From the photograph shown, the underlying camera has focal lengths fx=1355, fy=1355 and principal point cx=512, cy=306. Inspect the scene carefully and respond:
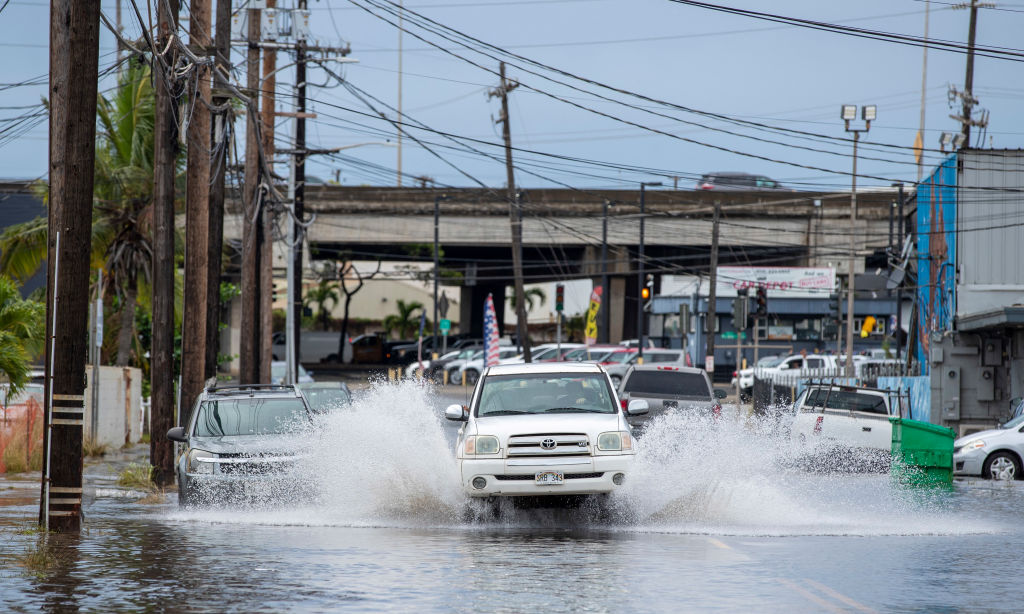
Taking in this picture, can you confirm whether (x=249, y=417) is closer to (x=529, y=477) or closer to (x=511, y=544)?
(x=529, y=477)

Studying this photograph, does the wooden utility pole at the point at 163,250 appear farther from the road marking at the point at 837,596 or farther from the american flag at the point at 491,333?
the american flag at the point at 491,333

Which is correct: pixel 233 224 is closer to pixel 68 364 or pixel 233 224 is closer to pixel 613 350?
pixel 613 350

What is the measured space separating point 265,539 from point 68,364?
2.62 meters

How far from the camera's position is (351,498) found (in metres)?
16.4

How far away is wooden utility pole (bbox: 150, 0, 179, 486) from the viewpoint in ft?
63.4

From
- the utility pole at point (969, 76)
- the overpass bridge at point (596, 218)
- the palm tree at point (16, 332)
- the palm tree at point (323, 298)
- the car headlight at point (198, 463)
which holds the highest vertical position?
the utility pole at point (969, 76)

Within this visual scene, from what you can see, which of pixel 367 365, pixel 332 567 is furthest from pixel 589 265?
pixel 332 567

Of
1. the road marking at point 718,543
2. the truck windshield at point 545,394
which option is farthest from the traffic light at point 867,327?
the road marking at point 718,543

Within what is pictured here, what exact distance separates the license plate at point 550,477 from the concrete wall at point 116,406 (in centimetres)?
1525

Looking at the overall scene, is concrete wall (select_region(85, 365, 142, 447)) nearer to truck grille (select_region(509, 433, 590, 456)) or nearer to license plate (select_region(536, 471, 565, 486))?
truck grille (select_region(509, 433, 590, 456))

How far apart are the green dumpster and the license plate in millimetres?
8884

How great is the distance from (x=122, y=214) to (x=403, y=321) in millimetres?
67261

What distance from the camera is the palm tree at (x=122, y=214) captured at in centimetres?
3316

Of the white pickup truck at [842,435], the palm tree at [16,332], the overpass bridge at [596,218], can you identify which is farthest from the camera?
the overpass bridge at [596,218]
